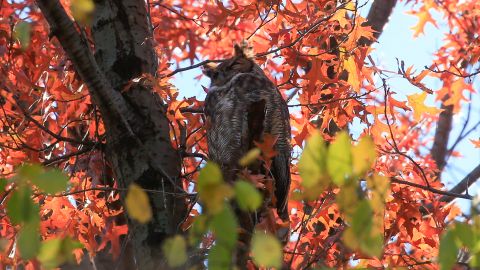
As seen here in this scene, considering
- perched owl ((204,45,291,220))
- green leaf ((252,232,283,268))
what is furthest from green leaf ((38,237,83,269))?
perched owl ((204,45,291,220))

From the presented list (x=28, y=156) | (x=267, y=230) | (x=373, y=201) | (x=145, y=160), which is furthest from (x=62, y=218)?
(x=373, y=201)

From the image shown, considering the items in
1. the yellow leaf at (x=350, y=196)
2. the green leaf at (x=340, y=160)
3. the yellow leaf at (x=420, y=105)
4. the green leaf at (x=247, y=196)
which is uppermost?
the yellow leaf at (x=420, y=105)

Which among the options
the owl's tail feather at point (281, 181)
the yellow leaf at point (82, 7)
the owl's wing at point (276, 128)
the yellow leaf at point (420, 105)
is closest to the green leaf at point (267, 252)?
the yellow leaf at point (82, 7)

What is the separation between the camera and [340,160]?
1.75 m

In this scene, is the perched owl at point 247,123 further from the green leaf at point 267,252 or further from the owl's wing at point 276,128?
the green leaf at point 267,252

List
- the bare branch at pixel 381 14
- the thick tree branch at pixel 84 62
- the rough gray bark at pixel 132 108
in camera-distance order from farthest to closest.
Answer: the bare branch at pixel 381 14 < the rough gray bark at pixel 132 108 < the thick tree branch at pixel 84 62

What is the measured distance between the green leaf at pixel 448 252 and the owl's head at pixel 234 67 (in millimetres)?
2931

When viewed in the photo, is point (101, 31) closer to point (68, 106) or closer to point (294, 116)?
point (68, 106)

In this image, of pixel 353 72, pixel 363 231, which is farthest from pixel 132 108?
pixel 363 231

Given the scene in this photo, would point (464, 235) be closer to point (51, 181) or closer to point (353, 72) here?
point (51, 181)

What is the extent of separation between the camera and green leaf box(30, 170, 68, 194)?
1.79m

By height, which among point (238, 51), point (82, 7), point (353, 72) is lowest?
point (82, 7)

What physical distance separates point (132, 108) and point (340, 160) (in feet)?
6.91

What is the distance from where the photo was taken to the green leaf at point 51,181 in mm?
1792
